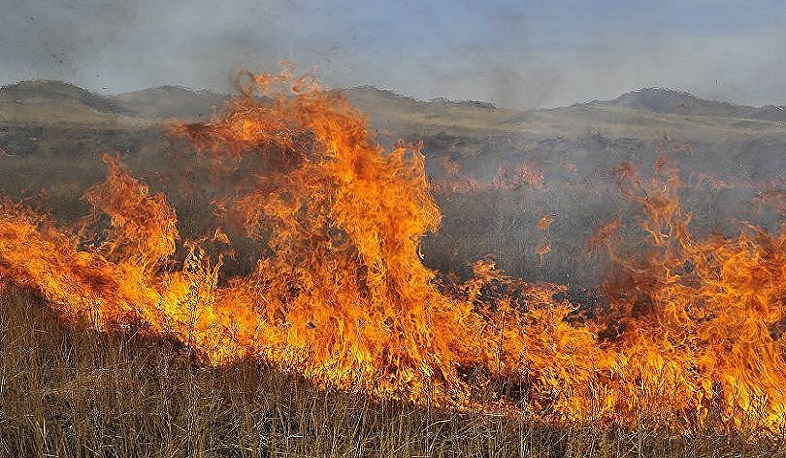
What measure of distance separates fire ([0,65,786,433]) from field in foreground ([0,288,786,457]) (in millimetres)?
249

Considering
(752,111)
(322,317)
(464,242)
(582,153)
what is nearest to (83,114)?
(582,153)

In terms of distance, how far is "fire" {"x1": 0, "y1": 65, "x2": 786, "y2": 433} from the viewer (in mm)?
4508

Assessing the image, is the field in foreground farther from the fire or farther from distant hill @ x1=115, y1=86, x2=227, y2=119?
distant hill @ x1=115, y1=86, x2=227, y2=119

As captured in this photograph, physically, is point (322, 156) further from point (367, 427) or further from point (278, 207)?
point (367, 427)

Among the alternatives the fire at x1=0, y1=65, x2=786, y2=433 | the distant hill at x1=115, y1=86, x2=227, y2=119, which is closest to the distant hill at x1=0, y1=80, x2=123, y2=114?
the distant hill at x1=115, y1=86, x2=227, y2=119

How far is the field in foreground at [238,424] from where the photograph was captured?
338 centimetres

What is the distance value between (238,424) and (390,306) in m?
1.80

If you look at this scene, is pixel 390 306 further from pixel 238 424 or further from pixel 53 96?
pixel 53 96

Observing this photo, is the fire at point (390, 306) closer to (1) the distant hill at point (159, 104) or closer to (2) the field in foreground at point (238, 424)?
(2) the field in foreground at point (238, 424)

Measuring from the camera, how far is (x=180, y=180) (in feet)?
55.0

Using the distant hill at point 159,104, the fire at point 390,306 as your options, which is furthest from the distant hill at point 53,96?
the fire at point 390,306

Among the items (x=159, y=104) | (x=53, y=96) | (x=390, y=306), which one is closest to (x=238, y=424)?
(x=390, y=306)

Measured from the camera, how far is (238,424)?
12.1ft

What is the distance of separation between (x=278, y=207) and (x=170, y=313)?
1.43m
